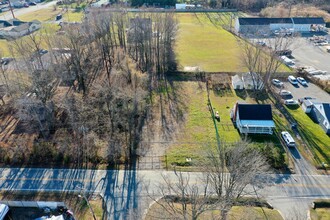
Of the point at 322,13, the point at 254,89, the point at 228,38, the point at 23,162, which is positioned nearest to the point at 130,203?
the point at 23,162

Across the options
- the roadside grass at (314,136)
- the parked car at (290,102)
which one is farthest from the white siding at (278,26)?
the roadside grass at (314,136)

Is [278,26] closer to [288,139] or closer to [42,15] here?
[288,139]

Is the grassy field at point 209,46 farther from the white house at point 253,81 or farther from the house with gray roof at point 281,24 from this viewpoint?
the white house at point 253,81

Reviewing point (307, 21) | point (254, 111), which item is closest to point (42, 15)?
point (307, 21)

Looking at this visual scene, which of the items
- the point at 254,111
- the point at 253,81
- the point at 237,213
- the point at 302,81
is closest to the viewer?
the point at 237,213

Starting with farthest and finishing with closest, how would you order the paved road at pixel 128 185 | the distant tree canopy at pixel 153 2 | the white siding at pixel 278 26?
the distant tree canopy at pixel 153 2
the white siding at pixel 278 26
the paved road at pixel 128 185

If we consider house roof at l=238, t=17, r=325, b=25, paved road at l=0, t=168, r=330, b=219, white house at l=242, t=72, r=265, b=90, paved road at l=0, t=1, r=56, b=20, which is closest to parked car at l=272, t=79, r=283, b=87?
white house at l=242, t=72, r=265, b=90
